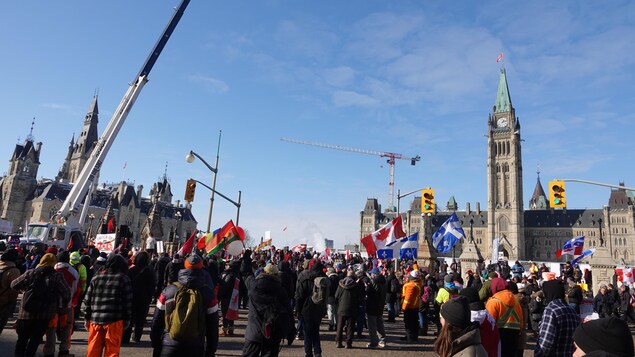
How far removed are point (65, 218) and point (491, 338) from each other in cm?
2636

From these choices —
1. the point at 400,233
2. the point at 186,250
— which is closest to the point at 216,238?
the point at 186,250

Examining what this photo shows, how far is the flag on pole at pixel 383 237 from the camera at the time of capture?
63.6ft

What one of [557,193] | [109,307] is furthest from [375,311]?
[557,193]

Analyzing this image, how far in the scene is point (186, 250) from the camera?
56.3 feet

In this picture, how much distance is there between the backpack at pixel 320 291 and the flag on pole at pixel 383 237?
10470 millimetres

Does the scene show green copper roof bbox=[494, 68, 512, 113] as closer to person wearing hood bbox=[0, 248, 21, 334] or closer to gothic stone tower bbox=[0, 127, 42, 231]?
gothic stone tower bbox=[0, 127, 42, 231]

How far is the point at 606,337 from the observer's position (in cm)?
259

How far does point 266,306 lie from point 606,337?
4.37m

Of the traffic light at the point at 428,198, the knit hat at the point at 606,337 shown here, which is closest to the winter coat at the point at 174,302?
the knit hat at the point at 606,337

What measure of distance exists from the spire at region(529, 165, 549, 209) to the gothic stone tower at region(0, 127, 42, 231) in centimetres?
15917

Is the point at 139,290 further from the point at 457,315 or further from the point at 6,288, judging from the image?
the point at 457,315

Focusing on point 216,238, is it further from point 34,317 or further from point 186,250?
point 34,317

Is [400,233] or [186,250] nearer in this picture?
[186,250]

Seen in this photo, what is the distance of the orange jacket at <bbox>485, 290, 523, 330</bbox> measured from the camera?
6328mm
